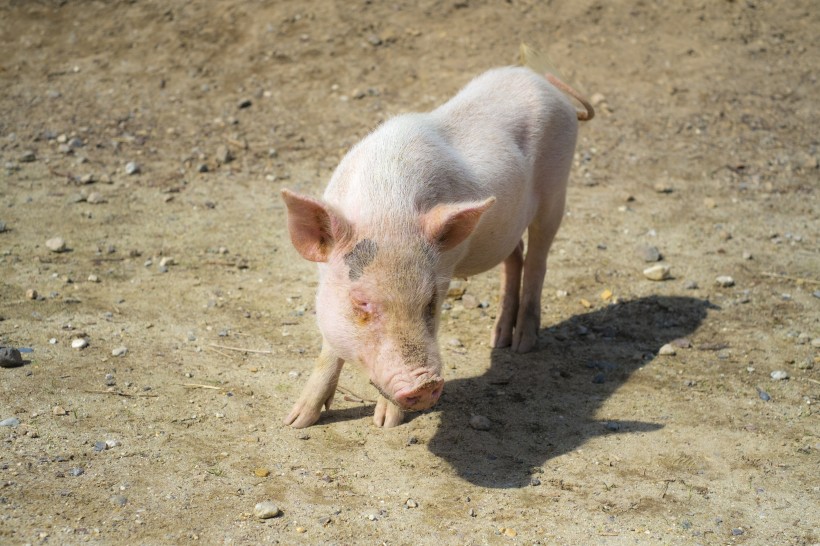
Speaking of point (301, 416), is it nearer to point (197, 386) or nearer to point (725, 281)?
point (197, 386)

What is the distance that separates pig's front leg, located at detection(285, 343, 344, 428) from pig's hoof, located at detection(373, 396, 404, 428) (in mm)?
270

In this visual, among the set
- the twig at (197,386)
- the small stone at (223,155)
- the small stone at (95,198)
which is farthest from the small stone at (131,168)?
the twig at (197,386)

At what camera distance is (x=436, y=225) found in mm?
3688

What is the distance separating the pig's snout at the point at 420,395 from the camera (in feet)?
11.5

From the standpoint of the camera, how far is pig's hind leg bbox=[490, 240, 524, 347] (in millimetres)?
5582

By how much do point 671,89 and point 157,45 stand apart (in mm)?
5671

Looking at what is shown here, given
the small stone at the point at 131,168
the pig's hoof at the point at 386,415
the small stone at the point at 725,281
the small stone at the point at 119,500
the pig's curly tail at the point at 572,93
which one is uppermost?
the pig's curly tail at the point at 572,93

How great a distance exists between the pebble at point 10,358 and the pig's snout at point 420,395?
220 centimetres

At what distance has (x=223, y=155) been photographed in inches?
309

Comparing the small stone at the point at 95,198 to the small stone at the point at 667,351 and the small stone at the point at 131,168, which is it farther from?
the small stone at the point at 667,351

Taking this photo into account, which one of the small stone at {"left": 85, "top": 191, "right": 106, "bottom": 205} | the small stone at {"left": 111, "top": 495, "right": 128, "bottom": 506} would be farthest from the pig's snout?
the small stone at {"left": 85, "top": 191, "right": 106, "bottom": 205}

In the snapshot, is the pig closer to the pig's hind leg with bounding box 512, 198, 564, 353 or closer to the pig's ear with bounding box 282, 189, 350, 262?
the pig's ear with bounding box 282, 189, 350, 262

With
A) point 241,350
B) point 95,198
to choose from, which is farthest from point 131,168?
point 241,350

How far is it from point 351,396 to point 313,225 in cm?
144
